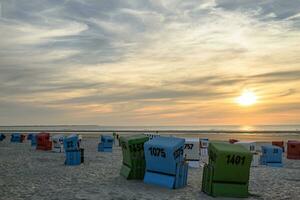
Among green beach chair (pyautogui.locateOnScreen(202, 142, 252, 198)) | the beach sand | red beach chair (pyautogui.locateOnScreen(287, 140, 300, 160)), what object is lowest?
the beach sand

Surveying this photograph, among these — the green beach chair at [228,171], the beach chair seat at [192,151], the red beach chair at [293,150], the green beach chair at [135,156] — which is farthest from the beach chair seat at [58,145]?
the green beach chair at [228,171]

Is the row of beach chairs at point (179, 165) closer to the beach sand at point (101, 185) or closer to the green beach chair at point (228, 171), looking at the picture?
the green beach chair at point (228, 171)

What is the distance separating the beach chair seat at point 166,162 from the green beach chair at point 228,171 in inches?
56.3

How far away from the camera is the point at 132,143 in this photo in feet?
61.7

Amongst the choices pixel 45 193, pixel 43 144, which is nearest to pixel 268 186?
pixel 45 193

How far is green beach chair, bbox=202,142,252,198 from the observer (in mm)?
14883

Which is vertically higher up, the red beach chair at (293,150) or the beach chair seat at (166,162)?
the red beach chair at (293,150)

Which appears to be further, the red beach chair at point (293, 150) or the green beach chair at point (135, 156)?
the red beach chair at point (293, 150)

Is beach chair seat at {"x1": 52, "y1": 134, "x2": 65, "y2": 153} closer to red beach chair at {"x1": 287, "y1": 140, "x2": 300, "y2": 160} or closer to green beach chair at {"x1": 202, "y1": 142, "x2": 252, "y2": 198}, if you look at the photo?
red beach chair at {"x1": 287, "y1": 140, "x2": 300, "y2": 160}

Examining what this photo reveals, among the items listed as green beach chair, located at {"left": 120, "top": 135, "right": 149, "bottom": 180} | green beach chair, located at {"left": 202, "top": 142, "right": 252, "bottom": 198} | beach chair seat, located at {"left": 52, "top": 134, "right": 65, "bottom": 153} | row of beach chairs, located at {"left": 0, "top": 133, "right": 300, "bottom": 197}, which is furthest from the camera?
Result: beach chair seat, located at {"left": 52, "top": 134, "right": 65, "bottom": 153}

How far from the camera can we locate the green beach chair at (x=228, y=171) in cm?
1488

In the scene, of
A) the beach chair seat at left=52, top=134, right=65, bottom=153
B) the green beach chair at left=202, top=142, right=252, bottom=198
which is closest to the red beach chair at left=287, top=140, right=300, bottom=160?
the beach chair seat at left=52, top=134, right=65, bottom=153

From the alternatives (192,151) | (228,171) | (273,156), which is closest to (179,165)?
(228,171)

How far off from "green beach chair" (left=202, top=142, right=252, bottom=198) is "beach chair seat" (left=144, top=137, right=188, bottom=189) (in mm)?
1431
